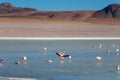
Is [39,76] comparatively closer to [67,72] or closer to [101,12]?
[67,72]

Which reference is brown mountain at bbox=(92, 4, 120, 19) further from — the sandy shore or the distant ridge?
the sandy shore

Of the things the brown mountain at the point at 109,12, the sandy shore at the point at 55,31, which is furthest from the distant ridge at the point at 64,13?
the sandy shore at the point at 55,31

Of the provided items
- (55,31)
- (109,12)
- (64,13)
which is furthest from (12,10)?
(55,31)

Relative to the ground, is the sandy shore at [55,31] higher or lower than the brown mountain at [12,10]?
higher

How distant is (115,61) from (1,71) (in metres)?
4.11

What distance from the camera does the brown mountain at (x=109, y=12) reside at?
329 ft

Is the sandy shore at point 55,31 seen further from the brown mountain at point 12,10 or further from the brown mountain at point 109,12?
the brown mountain at point 12,10

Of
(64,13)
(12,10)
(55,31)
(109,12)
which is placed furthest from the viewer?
(109,12)

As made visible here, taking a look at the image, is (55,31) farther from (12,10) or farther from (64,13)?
(12,10)

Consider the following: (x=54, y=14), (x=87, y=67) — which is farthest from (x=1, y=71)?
(x=54, y=14)

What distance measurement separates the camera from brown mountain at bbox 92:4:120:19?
329 feet

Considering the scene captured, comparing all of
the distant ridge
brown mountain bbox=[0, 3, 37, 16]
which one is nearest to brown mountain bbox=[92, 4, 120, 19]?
the distant ridge

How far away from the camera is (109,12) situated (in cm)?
10438

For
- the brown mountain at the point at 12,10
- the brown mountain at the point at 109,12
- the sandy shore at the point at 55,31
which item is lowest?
the brown mountain at the point at 109,12
